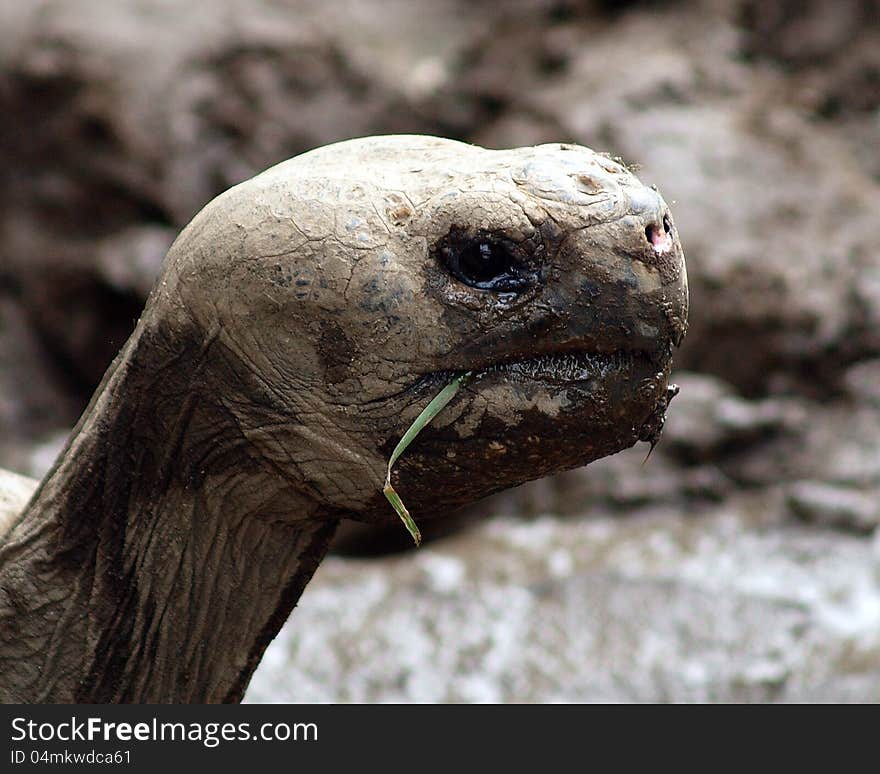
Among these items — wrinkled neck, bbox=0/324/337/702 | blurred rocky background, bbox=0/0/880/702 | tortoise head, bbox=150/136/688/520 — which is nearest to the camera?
tortoise head, bbox=150/136/688/520

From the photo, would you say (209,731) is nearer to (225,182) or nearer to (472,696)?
(472,696)

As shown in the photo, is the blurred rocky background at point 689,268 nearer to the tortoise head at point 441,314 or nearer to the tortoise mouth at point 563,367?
the tortoise head at point 441,314

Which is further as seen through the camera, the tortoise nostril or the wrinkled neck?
A: the wrinkled neck

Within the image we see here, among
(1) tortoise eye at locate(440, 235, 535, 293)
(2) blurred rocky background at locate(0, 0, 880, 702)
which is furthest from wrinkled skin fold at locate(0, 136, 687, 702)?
(2) blurred rocky background at locate(0, 0, 880, 702)

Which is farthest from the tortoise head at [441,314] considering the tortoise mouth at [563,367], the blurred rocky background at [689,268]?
the blurred rocky background at [689,268]

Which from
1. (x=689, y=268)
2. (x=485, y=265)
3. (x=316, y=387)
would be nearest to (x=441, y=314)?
(x=485, y=265)

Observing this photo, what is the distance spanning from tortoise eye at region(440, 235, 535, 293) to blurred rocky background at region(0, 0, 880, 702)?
2.76 meters

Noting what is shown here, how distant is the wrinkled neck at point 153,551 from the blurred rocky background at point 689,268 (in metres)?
2.20

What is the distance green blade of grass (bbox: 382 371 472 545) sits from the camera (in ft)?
6.02

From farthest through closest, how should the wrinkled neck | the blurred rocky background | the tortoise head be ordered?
the blurred rocky background, the wrinkled neck, the tortoise head

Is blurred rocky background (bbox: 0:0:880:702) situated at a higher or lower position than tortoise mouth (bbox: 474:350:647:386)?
lower

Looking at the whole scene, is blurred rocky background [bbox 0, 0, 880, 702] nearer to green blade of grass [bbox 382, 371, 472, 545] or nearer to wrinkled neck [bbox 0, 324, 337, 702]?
wrinkled neck [bbox 0, 324, 337, 702]

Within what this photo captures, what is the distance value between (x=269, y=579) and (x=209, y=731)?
0.27 metres

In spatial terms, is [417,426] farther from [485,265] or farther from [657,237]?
[657,237]
